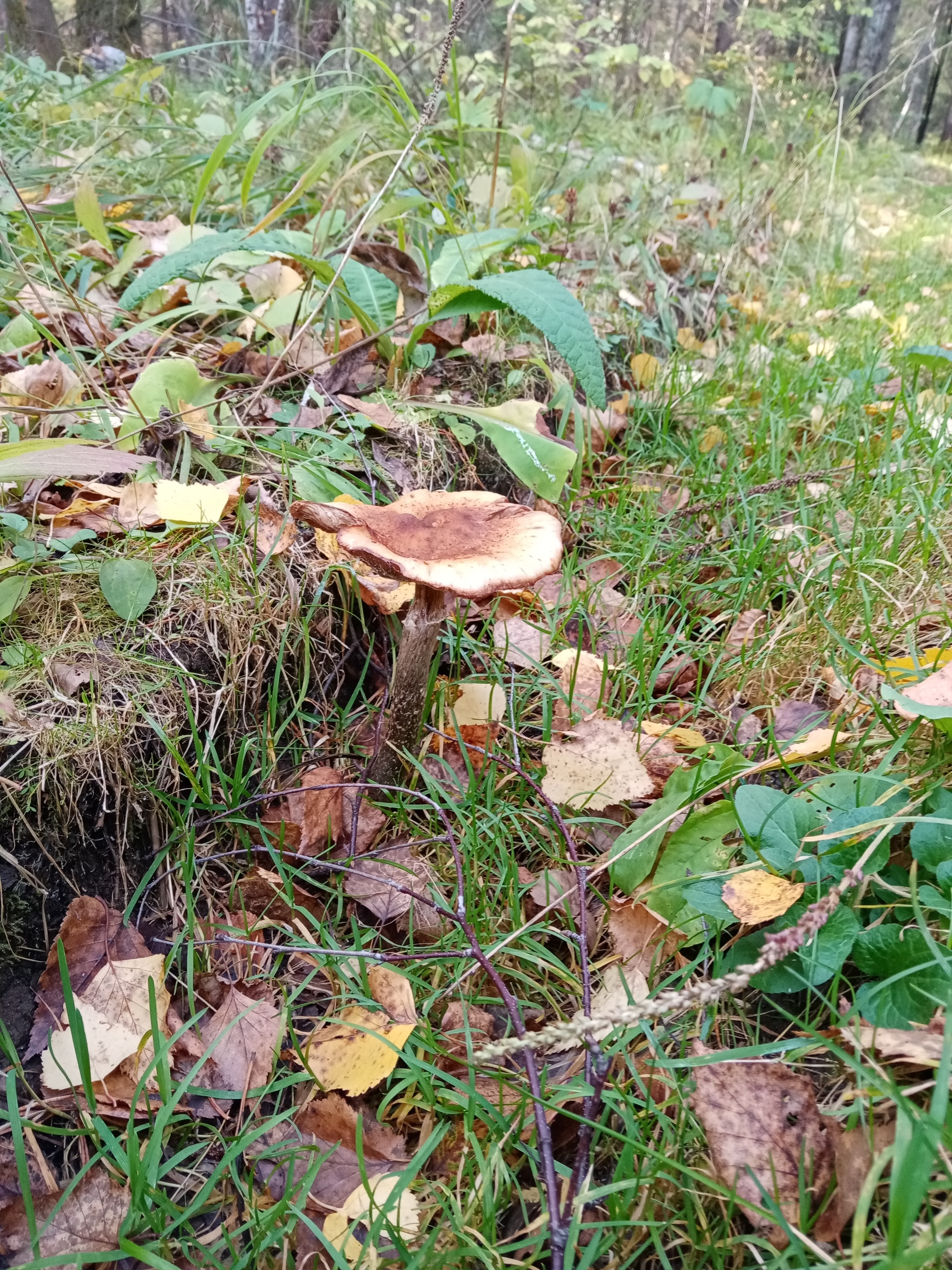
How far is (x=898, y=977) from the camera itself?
3.35ft

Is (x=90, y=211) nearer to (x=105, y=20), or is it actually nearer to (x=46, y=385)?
(x=46, y=385)

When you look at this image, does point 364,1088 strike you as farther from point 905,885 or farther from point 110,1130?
point 905,885

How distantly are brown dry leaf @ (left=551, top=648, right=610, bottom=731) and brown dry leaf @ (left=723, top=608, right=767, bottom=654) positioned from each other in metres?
0.32

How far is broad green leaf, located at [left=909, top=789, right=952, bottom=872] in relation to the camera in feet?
3.78

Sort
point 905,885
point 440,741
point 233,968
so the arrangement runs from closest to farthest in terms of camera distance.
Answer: point 905,885 → point 233,968 → point 440,741

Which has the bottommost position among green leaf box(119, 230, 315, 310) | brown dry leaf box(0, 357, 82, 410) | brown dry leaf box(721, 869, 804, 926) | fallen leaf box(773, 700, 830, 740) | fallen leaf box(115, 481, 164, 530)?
fallen leaf box(773, 700, 830, 740)

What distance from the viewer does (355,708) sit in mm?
1848

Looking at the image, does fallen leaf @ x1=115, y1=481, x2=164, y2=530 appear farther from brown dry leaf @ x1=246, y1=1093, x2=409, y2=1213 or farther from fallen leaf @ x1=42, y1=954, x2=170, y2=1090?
brown dry leaf @ x1=246, y1=1093, x2=409, y2=1213

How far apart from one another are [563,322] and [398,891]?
4.67 feet

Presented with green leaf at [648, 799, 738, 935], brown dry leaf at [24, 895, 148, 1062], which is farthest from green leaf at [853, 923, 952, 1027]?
brown dry leaf at [24, 895, 148, 1062]

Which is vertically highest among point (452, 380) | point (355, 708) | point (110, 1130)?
point (452, 380)

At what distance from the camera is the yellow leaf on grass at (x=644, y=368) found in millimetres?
2725

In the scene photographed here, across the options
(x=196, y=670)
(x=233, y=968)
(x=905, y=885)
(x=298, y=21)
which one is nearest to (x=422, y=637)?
(x=196, y=670)

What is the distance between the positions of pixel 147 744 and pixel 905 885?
1390 mm
